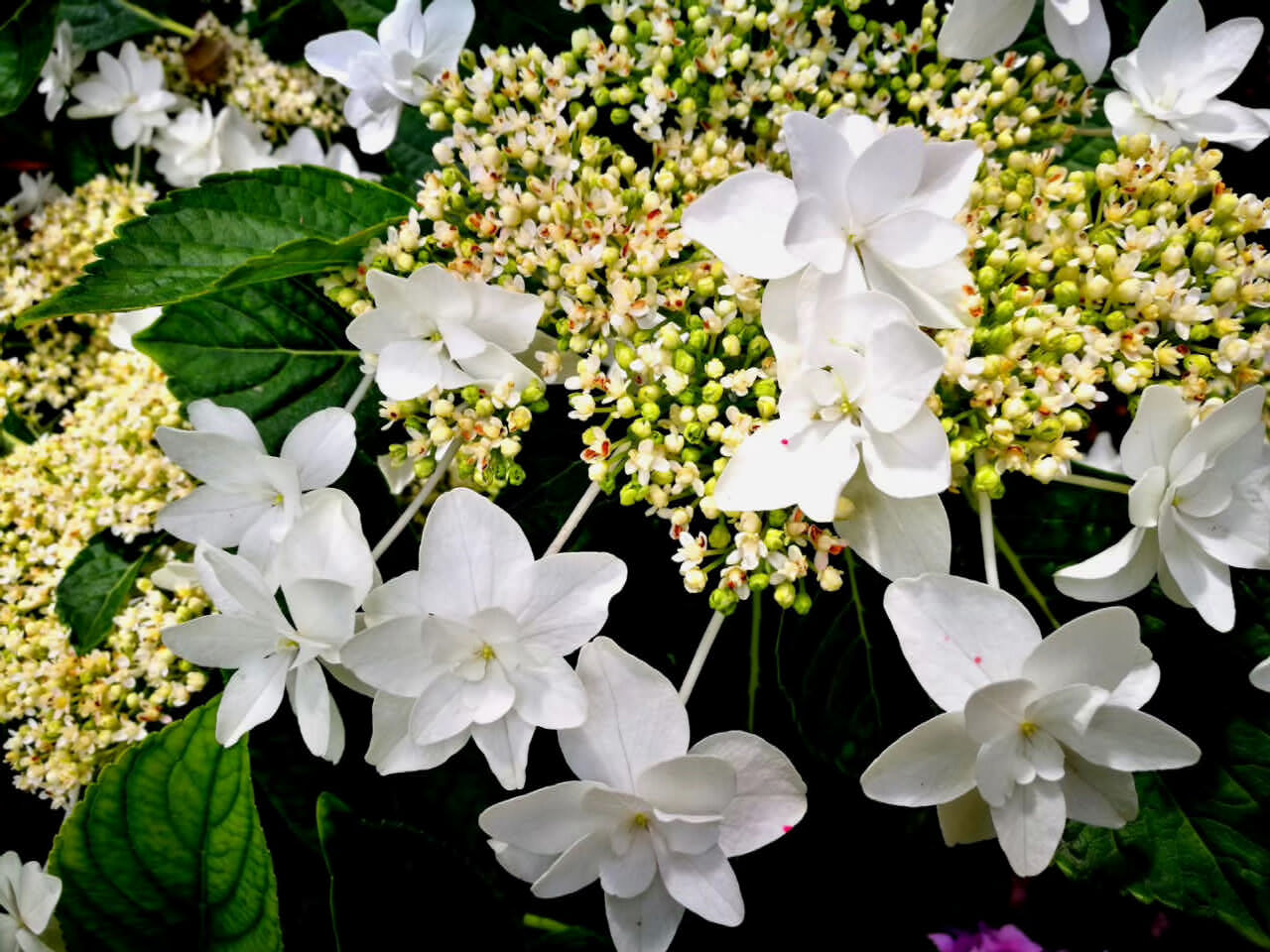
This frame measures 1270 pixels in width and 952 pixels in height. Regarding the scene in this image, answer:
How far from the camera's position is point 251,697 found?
73 centimetres

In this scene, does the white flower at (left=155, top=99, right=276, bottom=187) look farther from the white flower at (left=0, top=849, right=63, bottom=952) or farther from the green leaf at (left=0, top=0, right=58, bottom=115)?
the white flower at (left=0, top=849, right=63, bottom=952)

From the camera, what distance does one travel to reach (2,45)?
3.77 ft

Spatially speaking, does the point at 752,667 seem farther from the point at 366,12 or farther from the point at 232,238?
the point at 366,12

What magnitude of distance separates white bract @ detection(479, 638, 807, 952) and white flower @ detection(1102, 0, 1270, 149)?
1.89 ft

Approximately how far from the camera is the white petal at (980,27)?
→ 757 mm

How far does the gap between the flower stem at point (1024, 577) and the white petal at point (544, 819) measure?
39 cm

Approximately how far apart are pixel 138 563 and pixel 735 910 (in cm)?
66

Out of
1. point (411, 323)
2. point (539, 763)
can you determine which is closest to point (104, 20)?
point (411, 323)

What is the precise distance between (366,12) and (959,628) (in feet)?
2.87

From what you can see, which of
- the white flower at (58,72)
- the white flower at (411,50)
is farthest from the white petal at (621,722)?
the white flower at (58,72)

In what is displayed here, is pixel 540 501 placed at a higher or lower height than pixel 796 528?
lower

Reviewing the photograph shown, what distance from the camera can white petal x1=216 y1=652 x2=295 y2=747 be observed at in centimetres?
73

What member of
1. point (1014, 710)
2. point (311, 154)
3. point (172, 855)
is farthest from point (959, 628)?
point (311, 154)

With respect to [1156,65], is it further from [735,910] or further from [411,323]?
[735,910]
